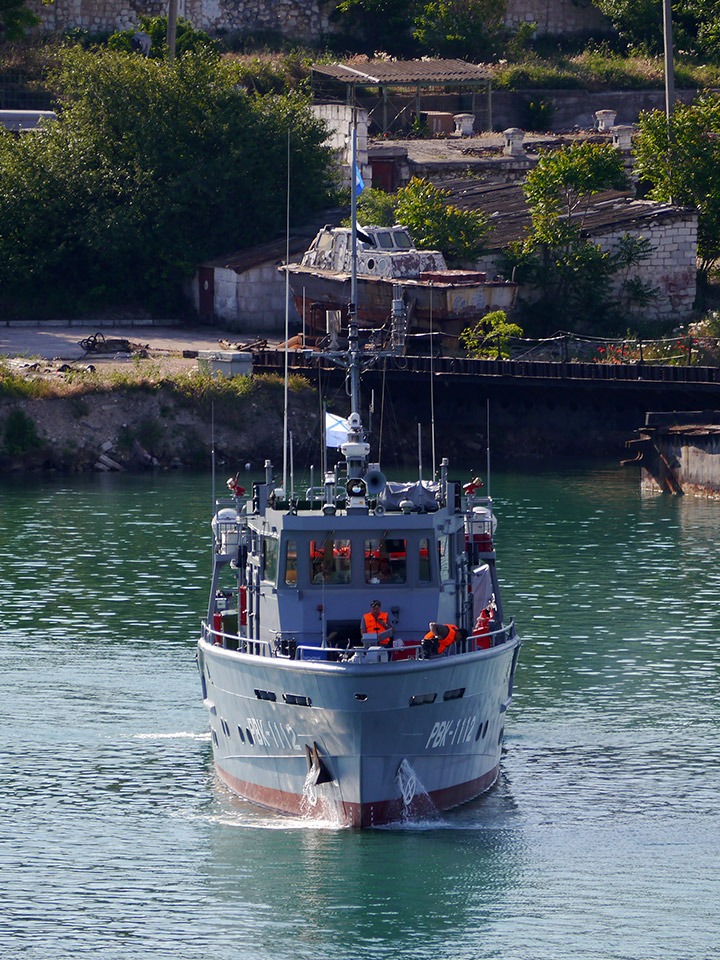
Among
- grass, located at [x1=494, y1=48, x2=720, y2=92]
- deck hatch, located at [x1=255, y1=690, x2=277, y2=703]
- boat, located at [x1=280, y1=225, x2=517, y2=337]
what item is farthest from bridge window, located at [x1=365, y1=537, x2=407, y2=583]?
grass, located at [x1=494, y1=48, x2=720, y2=92]

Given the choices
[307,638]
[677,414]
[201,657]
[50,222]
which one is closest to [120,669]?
[201,657]

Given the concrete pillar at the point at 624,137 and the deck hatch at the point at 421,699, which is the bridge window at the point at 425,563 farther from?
the concrete pillar at the point at 624,137

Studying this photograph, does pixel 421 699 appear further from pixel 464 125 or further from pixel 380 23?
pixel 380 23

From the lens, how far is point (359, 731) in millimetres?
27422

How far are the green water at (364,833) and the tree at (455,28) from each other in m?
69.7

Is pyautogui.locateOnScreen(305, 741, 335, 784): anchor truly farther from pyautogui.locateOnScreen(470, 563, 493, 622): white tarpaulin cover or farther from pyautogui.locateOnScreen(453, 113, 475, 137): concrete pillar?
pyautogui.locateOnScreen(453, 113, 475, 137): concrete pillar

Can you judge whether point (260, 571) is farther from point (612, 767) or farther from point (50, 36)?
point (50, 36)

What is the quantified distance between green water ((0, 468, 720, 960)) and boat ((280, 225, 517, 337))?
25.6 meters

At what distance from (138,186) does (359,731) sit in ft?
208

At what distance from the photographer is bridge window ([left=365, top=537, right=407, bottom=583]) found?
29734mm

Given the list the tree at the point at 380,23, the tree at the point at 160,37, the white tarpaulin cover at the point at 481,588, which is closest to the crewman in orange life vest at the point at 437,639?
the white tarpaulin cover at the point at 481,588

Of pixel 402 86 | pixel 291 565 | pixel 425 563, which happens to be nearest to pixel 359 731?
pixel 291 565

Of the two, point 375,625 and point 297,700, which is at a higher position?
point 375,625

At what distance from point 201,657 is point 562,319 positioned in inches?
2081
